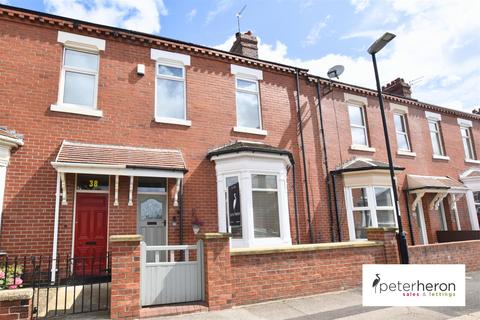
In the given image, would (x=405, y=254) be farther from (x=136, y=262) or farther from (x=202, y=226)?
(x=136, y=262)

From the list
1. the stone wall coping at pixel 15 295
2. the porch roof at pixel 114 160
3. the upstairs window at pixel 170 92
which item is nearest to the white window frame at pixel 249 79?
the upstairs window at pixel 170 92

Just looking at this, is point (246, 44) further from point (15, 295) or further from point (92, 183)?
point (15, 295)

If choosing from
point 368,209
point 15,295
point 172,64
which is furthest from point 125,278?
point 368,209

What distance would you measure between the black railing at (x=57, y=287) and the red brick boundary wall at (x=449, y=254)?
757cm

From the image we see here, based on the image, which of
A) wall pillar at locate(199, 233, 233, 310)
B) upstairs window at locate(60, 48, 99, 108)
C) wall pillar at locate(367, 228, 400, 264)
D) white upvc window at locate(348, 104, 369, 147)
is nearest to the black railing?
wall pillar at locate(199, 233, 233, 310)

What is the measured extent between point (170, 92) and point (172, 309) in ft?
20.9

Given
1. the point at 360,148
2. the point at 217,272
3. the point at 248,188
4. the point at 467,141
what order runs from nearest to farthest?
the point at 217,272 < the point at 248,188 < the point at 360,148 < the point at 467,141

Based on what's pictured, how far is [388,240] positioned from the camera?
7.98 metres

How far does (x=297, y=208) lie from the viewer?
10.4m

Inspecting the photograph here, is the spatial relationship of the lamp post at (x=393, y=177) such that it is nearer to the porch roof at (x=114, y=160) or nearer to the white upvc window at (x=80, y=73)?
the porch roof at (x=114, y=160)

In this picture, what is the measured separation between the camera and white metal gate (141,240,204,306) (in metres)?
5.71

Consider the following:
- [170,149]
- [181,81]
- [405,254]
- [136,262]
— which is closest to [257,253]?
[136,262]

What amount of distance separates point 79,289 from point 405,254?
7049 mm

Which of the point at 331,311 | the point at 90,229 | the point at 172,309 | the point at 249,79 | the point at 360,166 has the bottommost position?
the point at 331,311
